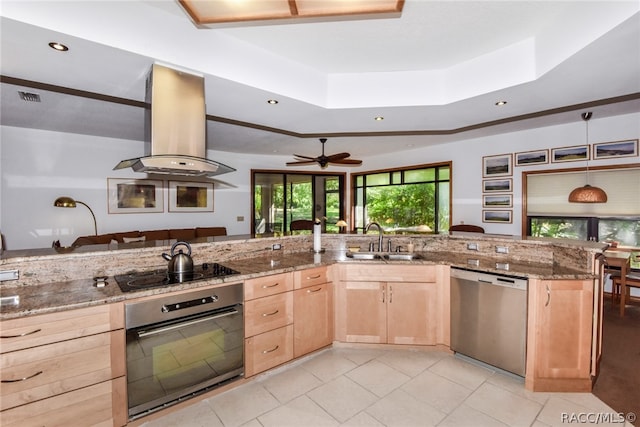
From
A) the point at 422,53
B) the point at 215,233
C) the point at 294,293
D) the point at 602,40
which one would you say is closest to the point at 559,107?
the point at 602,40

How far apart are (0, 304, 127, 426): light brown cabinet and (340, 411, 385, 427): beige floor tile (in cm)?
139

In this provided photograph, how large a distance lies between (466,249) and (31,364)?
3.53 metres

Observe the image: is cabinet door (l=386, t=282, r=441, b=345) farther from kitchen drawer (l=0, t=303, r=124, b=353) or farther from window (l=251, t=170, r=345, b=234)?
window (l=251, t=170, r=345, b=234)

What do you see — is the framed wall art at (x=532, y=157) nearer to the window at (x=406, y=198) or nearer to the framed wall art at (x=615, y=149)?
the framed wall art at (x=615, y=149)

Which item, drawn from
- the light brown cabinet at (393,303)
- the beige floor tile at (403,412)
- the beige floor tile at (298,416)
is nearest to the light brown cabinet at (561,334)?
the light brown cabinet at (393,303)

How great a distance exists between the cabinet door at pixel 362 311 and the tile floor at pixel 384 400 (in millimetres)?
257

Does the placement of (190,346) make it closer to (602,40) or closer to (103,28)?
(103,28)

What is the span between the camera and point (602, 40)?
6.54ft

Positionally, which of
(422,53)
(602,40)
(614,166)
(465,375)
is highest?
(422,53)

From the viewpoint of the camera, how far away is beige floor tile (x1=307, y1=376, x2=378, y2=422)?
2008mm

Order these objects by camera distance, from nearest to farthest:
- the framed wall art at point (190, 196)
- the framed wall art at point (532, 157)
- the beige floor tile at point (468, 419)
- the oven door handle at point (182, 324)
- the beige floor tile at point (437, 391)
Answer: the oven door handle at point (182, 324) → the beige floor tile at point (468, 419) → the beige floor tile at point (437, 391) → the framed wall art at point (532, 157) → the framed wall art at point (190, 196)

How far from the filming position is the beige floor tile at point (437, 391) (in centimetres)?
209

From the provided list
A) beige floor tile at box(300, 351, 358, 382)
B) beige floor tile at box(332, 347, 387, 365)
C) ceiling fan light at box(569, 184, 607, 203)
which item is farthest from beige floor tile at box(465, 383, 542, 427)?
ceiling fan light at box(569, 184, 607, 203)

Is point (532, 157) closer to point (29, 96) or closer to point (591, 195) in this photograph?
point (591, 195)
